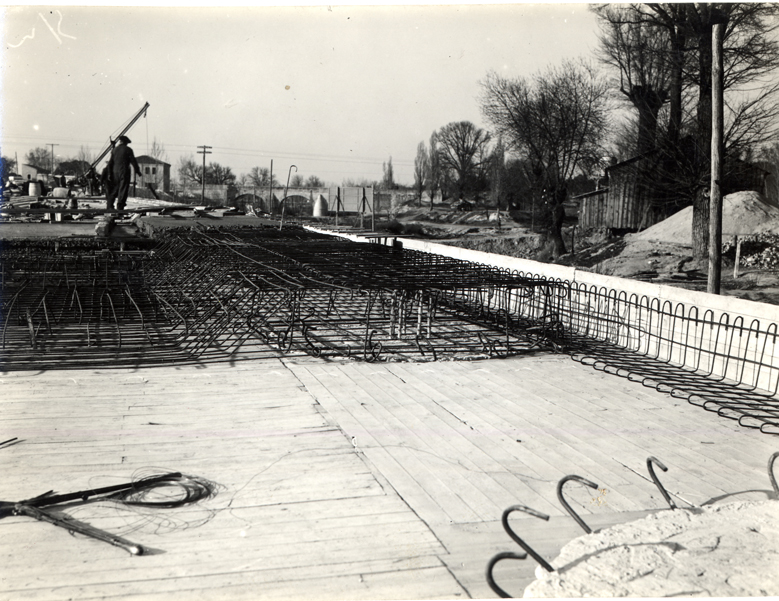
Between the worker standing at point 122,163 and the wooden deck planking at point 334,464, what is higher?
the worker standing at point 122,163

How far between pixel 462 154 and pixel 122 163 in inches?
2361

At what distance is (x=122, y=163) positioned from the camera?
18.5m

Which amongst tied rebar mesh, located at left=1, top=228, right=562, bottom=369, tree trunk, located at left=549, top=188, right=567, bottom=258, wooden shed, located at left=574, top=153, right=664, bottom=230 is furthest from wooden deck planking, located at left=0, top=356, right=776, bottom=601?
wooden shed, located at left=574, top=153, right=664, bottom=230

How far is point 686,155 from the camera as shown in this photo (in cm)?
2283

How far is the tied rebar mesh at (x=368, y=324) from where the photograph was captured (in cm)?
835

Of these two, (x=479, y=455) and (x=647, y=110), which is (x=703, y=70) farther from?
(x=479, y=455)

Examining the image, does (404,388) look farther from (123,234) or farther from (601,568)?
(123,234)

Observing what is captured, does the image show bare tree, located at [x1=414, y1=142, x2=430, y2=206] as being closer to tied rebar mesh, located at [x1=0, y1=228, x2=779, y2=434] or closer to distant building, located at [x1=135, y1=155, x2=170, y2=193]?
distant building, located at [x1=135, y1=155, x2=170, y2=193]

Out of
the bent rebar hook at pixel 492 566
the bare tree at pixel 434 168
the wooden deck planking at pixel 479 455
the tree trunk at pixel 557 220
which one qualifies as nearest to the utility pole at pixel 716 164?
the wooden deck planking at pixel 479 455

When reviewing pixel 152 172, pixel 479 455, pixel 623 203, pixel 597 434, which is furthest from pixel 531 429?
pixel 152 172

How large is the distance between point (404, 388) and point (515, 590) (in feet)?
13.8

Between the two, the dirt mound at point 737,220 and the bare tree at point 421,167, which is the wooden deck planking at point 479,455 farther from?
the bare tree at point 421,167

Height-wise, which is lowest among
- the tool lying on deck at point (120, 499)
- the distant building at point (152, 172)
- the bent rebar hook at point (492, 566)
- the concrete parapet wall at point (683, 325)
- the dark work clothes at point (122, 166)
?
the tool lying on deck at point (120, 499)

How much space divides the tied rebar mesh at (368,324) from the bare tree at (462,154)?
61.9 m
